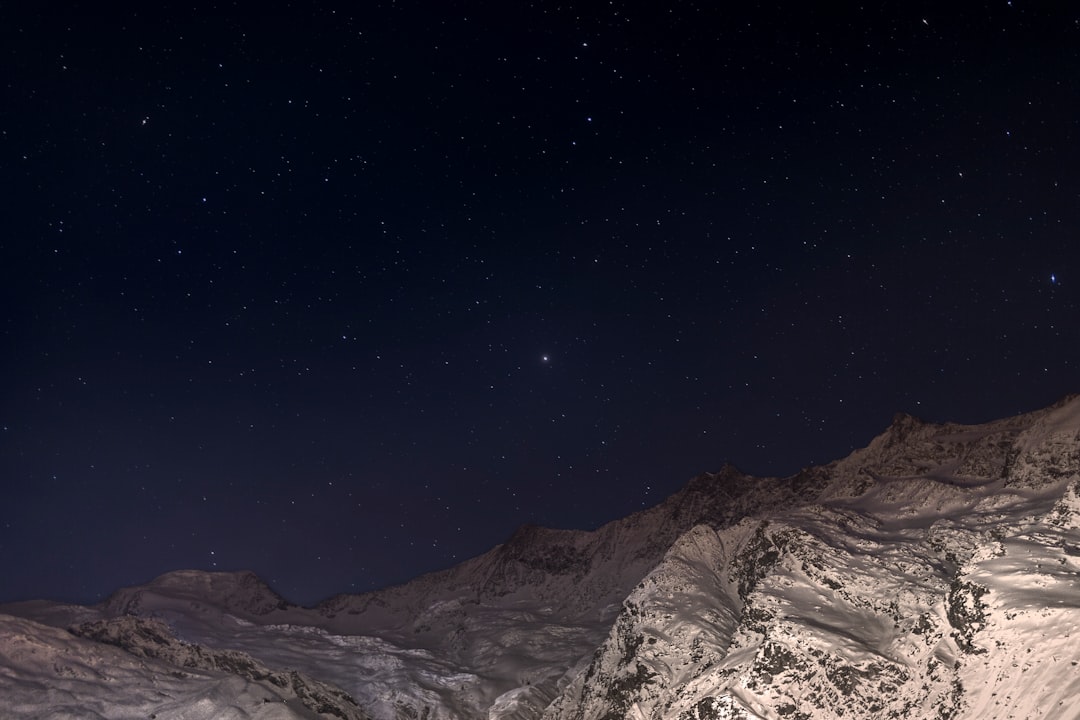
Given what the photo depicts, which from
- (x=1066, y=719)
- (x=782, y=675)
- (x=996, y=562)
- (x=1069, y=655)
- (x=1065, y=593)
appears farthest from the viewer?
(x=782, y=675)

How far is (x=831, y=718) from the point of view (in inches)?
7283

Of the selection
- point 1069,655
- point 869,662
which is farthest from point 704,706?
point 1069,655

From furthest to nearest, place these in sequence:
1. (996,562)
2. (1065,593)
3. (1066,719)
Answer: (996,562), (1065,593), (1066,719)

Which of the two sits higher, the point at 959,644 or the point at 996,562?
the point at 996,562

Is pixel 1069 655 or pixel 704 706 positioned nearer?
pixel 1069 655

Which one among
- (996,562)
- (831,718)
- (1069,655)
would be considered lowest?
(831,718)

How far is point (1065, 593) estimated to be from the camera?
162500 millimetres

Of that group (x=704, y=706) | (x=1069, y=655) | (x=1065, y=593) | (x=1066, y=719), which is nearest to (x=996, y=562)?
(x=1065, y=593)

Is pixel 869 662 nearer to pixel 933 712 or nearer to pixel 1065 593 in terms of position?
pixel 933 712

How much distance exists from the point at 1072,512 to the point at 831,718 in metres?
72.4

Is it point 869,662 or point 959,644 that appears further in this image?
point 869,662

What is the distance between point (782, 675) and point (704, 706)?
19236mm

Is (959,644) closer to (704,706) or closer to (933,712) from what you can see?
(933,712)

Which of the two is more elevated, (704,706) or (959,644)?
(959,644)
